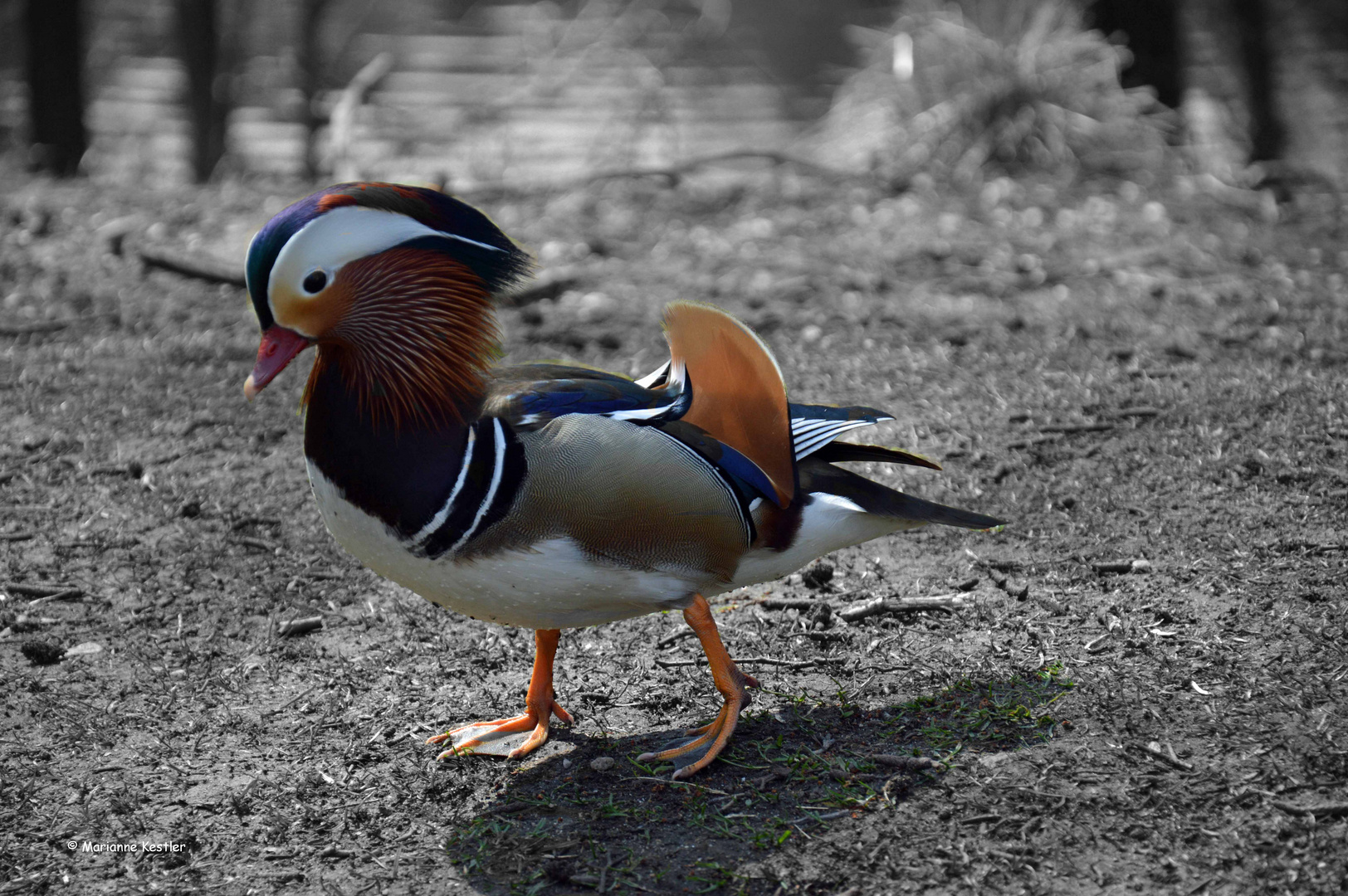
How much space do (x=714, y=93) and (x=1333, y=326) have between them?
8449 mm

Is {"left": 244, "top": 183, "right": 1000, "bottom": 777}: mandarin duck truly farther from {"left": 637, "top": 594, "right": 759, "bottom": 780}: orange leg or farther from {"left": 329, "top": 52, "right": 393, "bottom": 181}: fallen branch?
{"left": 329, "top": 52, "right": 393, "bottom": 181}: fallen branch

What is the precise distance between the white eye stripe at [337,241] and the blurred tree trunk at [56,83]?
26.3 ft

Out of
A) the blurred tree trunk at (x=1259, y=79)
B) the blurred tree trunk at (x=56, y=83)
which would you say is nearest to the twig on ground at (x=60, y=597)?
the blurred tree trunk at (x=56, y=83)

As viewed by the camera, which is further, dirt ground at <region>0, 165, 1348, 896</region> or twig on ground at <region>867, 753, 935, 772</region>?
twig on ground at <region>867, 753, 935, 772</region>

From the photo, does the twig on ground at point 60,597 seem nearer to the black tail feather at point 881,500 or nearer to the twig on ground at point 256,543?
the twig on ground at point 256,543

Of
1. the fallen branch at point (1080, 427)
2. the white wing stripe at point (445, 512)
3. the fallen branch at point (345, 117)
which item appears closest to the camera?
the white wing stripe at point (445, 512)

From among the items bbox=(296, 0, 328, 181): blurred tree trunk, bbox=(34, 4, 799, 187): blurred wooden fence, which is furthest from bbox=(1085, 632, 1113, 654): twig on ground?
bbox=(296, 0, 328, 181): blurred tree trunk

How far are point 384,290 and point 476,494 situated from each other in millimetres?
438

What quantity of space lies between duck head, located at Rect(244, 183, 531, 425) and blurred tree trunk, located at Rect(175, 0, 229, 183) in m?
7.93

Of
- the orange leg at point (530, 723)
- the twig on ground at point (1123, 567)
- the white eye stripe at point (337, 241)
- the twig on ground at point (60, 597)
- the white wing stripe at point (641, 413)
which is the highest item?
the white eye stripe at point (337, 241)

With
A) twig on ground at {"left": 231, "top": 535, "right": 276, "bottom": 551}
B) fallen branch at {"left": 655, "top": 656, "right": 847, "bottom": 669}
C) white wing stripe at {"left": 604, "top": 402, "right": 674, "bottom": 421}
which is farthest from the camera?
twig on ground at {"left": 231, "top": 535, "right": 276, "bottom": 551}

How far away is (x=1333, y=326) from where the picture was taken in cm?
496

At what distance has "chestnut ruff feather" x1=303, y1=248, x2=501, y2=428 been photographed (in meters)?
2.42

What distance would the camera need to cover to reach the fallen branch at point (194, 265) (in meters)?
5.74
